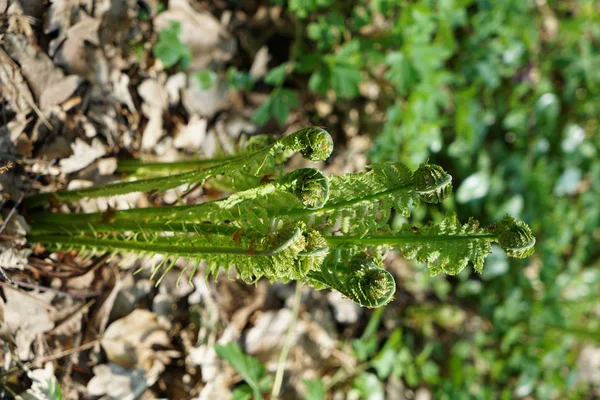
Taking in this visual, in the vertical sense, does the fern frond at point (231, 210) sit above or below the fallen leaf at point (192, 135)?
above

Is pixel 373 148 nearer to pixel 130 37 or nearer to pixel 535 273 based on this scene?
pixel 130 37

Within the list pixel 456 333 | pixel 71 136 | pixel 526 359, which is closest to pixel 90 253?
pixel 71 136

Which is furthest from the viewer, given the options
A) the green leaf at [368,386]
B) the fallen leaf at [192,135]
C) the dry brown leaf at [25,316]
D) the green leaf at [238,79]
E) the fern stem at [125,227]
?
the green leaf at [368,386]

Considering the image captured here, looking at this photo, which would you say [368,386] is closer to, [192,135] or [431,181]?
[192,135]

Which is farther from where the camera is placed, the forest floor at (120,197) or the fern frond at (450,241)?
the forest floor at (120,197)

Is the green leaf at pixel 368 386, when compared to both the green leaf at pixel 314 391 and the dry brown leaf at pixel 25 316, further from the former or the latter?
the dry brown leaf at pixel 25 316

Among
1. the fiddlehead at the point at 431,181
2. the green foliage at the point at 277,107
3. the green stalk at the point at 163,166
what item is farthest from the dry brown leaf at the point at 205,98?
the fiddlehead at the point at 431,181

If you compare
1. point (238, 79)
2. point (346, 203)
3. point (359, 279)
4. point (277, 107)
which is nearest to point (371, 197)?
point (346, 203)
